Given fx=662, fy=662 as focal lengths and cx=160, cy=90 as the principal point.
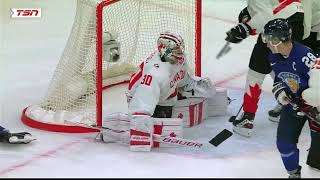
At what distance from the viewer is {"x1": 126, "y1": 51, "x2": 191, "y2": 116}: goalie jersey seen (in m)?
2.51

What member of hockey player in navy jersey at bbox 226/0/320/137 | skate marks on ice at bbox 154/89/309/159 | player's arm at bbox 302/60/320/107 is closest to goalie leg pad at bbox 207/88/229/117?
skate marks on ice at bbox 154/89/309/159

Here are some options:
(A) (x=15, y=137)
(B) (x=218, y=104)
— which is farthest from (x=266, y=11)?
(A) (x=15, y=137)

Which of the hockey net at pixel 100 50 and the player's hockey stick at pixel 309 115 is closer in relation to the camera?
the player's hockey stick at pixel 309 115

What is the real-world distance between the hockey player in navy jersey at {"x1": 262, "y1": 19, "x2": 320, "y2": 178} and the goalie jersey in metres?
0.55

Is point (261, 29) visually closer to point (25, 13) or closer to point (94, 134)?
point (94, 134)

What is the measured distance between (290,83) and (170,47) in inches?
25.2

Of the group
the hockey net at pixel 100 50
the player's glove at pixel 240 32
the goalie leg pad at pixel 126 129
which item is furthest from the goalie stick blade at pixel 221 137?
the hockey net at pixel 100 50

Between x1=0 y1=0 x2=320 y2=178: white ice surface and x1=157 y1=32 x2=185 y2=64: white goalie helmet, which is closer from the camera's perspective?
x1=0 y1=0 x2=320 y2=178: white ice surface

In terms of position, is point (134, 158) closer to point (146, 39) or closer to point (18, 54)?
point (146, 39)

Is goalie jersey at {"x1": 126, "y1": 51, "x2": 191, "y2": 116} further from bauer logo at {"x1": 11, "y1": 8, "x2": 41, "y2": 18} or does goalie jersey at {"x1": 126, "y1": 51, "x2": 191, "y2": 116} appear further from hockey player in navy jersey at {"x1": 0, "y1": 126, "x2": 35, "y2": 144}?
bauer logo at {"x1": 11, "y1": 8, "x2": 41, "y2": 18}

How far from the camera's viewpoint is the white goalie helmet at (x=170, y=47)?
2.62 metres

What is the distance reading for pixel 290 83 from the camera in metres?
2.12

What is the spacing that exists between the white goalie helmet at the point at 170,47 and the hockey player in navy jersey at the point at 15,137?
62 centimetres

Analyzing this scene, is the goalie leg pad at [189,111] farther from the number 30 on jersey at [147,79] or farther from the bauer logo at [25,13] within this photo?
the bauer logo at [25,13]
